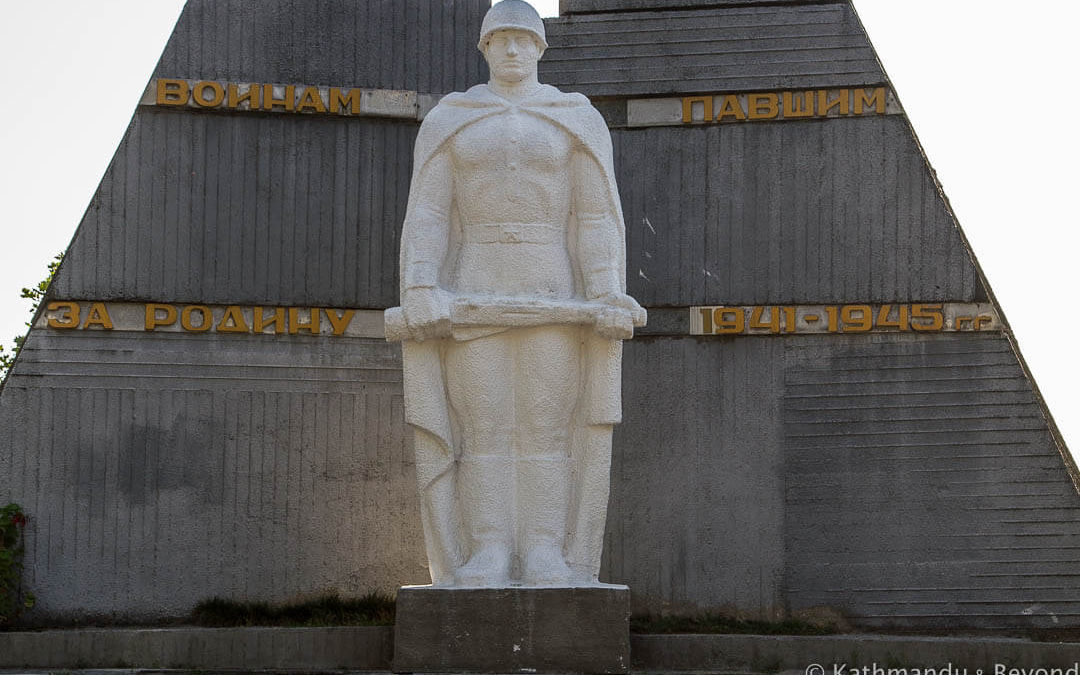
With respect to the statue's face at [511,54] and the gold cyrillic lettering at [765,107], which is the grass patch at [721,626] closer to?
the gold cyrillic lettering at [765,107]

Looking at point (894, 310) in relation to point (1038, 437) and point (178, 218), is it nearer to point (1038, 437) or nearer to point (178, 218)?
point (1038, 437)

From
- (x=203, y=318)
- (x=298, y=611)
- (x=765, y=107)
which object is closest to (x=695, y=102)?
(x=765, y=107)

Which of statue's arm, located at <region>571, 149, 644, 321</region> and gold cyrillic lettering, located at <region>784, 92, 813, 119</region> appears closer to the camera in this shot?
statue's arm, located at <region>571, 149, 644, 321</region>

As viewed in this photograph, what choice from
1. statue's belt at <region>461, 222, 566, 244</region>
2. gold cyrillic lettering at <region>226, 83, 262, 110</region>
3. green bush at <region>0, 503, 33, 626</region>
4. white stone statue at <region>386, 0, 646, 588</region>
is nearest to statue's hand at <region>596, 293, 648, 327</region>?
white stone statue at <region>386, 0, 646, 588</region>

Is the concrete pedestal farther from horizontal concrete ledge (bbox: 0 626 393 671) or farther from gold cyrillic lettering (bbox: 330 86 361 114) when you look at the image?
gold cyrillic lettering (bbox: 330 86 361 114)

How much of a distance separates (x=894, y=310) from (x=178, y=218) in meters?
5.47

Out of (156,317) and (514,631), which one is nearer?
(514,631)

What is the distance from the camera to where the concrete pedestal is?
368 inches

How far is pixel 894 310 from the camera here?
41.6 feet

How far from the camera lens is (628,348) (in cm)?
1292

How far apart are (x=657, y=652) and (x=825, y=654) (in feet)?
3.35

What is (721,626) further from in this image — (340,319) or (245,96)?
(245,96)

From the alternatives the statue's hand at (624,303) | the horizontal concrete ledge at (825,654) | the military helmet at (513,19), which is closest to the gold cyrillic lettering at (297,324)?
the military helmet at (513,19)

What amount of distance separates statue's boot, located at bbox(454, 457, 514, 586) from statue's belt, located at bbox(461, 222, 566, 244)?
4.22ft
